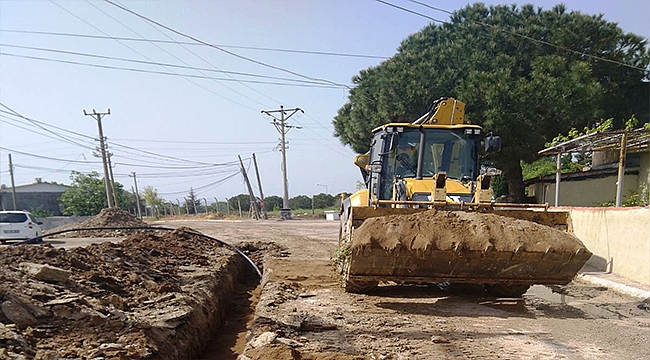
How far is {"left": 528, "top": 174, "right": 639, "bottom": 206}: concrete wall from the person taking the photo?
50.8 ft

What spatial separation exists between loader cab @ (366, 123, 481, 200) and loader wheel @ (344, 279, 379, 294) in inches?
68.1

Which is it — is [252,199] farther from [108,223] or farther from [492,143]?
[492,143]

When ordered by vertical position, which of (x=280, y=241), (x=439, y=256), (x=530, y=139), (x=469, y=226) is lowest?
(x=280, y=241)

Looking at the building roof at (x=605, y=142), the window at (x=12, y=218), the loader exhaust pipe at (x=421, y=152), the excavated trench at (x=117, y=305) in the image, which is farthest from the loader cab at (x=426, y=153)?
the window at (x=12, y=218)

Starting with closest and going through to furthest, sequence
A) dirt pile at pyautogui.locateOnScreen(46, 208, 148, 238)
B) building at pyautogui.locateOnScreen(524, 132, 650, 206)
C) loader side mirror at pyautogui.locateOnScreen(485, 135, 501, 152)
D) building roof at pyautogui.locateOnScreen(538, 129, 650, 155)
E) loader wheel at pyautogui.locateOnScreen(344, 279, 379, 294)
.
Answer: loader wheel at pyautogui.locateOnScreen(344, 279, 379, 294)
loader side mirror at pyautogui.locateOnScreen(485, 135, 501, 152)
building roof at pyautogui.locateOnScreen(538, 129, 650, 155)
building at pyautogui.locateOnScreen(524, 132, 650, 206)
dirt pile at pyautogui.locateOnScreen(46, 208, 148, 238)

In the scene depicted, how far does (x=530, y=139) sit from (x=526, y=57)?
13.7 ft

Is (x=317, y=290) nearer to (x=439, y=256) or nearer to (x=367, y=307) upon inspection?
(x=367, y=307)

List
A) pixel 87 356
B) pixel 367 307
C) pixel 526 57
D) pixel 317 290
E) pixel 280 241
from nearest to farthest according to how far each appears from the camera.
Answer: pixel 87 356
pixel 367 307
pixel 317 290
pixel 280 241
pixel 526 57

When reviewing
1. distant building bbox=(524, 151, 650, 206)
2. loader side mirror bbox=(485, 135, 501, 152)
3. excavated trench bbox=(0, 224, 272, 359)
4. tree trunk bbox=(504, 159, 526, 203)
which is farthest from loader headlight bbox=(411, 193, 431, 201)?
tree trunk bbox=(504, 159, 526, 203)

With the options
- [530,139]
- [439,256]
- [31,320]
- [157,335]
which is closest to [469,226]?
[439,256]

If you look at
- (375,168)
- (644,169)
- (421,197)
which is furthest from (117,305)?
(644,169)

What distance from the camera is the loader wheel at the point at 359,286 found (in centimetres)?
592

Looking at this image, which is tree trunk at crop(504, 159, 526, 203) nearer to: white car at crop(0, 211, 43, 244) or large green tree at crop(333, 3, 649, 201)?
large green tree at crop(333, 3, 649, 201)

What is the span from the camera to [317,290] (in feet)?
23.2
